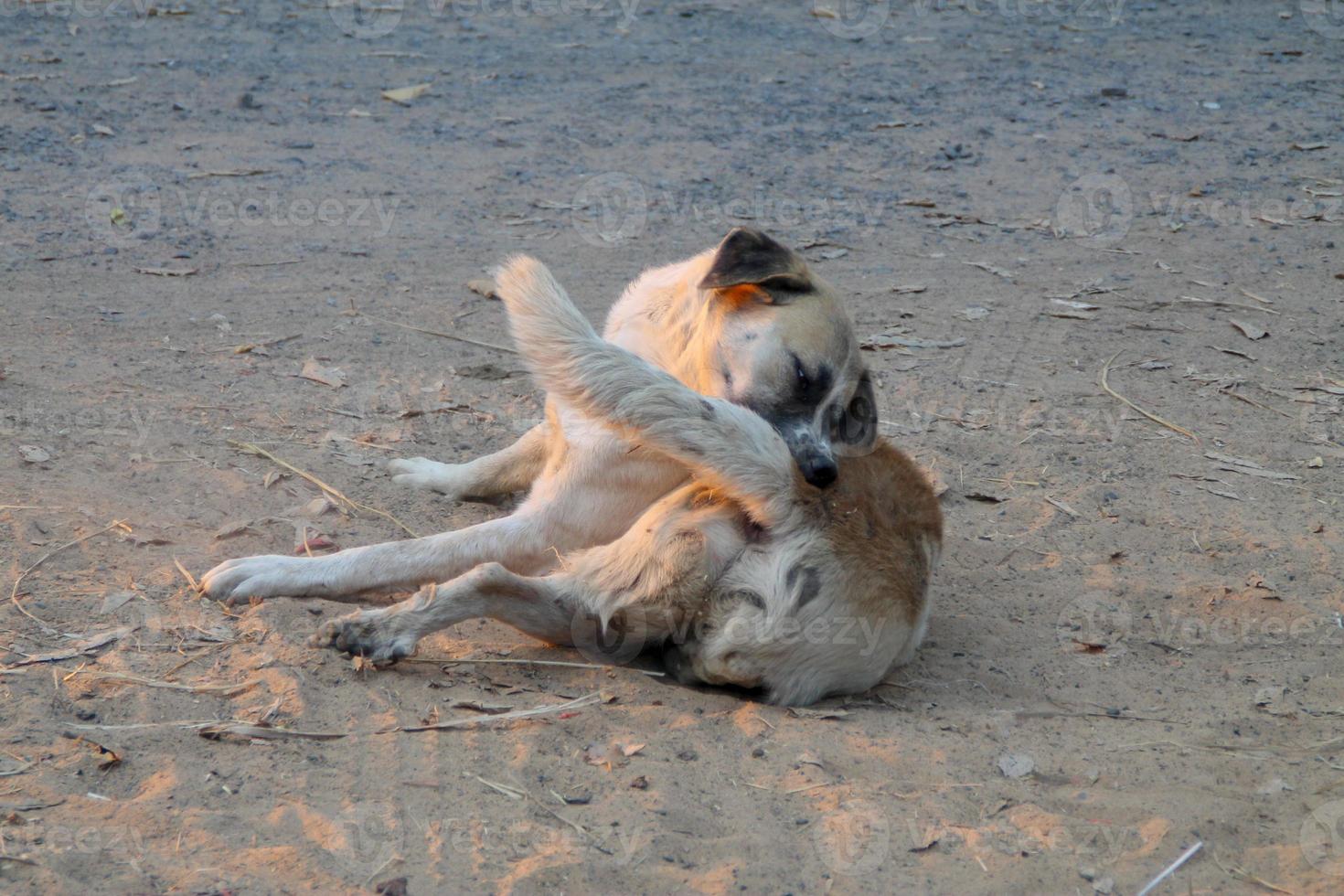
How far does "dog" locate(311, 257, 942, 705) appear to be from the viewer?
3.61 m

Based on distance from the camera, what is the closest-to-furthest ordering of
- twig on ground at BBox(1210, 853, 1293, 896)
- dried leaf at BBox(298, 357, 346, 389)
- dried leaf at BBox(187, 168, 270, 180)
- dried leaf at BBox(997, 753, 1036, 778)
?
twig on ground at BBox(1210, 853, 1293, 896) < dried leaf at BBox(997, 753, 1036, 778) < dried leaf at BBox(298, 357, 346, 389) < dried leaf at BBox(187, 168, 270, 180)

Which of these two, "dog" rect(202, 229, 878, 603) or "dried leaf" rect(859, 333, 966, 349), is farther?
"dried leaf" rect(859, 333, 966, 349)

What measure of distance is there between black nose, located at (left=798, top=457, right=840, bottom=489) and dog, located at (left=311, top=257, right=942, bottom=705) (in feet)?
0.07

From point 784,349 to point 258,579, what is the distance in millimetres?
1977

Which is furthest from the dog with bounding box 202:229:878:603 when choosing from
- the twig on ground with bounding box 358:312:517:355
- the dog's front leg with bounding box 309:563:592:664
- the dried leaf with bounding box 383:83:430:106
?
the dried leaf with bounding box 383:83:430:106

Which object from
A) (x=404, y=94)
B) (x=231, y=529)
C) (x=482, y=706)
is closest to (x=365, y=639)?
(x=482, y=706)

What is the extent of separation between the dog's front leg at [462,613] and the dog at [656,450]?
34cm

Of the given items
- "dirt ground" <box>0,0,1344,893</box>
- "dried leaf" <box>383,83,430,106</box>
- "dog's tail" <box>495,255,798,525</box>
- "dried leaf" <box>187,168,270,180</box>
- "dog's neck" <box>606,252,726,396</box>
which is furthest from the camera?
"dried leaf" <box>383,83,430,106</box>

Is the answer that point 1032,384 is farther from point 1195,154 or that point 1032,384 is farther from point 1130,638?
point 1195,154

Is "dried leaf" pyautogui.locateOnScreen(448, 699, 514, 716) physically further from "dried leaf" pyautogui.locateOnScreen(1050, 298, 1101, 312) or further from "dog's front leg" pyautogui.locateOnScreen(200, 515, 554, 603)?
"dried leaf" pyautogui.locateOnScreen(1050, 298, 1101, 312)

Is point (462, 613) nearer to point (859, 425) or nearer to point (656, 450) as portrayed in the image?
point (656, 450)

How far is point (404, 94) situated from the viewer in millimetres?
9484

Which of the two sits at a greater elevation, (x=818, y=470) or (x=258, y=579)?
(x=818, y=470)

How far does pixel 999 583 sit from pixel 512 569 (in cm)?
187
